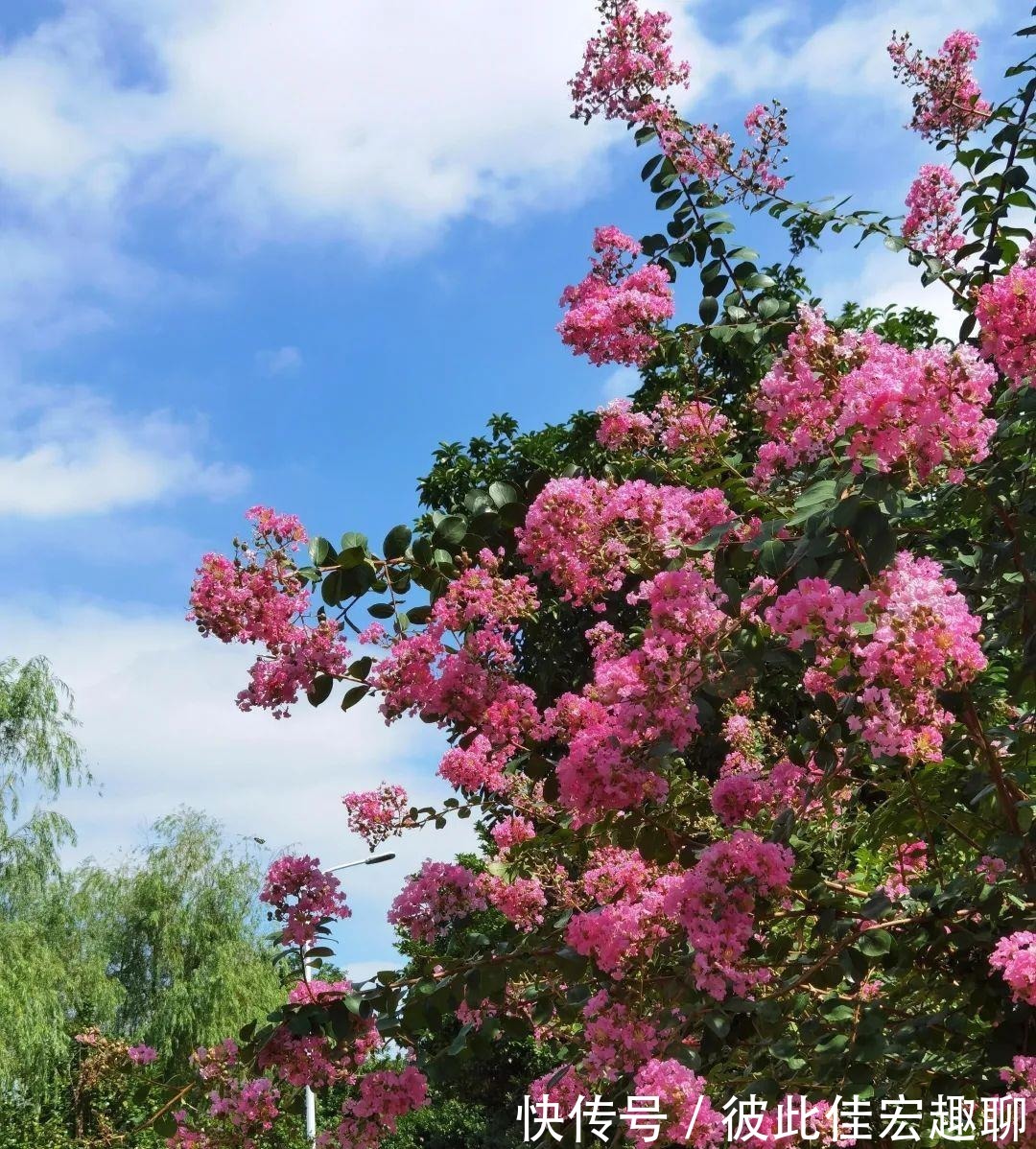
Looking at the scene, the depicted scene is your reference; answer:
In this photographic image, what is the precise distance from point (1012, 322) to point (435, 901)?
6.47ft

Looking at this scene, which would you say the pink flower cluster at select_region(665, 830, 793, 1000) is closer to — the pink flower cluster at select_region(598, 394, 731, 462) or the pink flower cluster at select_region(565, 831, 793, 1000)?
the pink flower cluster at select_region(565, 831, 793, 1000)

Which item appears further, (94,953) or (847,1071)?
(94,953)

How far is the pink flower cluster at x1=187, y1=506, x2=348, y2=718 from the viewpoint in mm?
3023

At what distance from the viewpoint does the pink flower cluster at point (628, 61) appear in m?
3.92

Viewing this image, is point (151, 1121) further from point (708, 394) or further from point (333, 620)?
point (708, 394)

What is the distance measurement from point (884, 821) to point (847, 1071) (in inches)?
29.9

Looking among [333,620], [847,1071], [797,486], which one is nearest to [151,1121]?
[333,620]

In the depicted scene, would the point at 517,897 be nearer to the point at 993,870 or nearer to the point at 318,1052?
the point at 318,1052

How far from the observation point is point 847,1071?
2.59 meters

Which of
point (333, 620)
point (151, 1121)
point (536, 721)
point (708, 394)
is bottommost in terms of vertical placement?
point (151, 1121)

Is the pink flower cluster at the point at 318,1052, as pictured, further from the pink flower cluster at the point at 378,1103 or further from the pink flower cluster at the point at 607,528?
the pink flower cluster at the point at 607,528

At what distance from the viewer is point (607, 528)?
2.71 metres

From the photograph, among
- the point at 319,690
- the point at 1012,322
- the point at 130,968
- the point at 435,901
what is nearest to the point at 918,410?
the point at 1012,322

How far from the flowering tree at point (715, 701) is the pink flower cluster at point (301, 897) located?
1 centimetres
